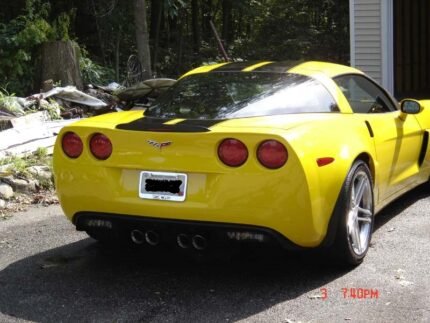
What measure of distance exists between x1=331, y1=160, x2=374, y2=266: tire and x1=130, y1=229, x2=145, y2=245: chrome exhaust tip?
4.00 ft

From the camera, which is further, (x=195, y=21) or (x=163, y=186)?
(x=195, y=21)

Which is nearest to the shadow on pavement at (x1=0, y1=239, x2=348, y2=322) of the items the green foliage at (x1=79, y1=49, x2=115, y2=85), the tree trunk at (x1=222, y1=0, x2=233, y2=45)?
the green foliage at (x1=79, y1=49, x2=115, y2=85)

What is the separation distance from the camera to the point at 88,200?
Result: 171 inches

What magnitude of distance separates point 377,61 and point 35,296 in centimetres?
932

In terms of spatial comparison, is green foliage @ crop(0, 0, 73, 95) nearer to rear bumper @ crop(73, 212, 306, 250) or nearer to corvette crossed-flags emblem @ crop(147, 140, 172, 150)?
rear bumper @ crop(73, 212, 306, 250)

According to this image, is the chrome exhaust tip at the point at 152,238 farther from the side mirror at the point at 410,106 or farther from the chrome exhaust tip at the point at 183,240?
the side mirror at the point at 410,106

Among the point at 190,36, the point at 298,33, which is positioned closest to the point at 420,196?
the point at 298,33

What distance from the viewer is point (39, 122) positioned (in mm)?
8586

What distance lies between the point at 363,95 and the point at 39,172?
11.9 feet

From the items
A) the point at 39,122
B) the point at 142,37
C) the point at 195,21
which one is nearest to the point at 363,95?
the point at 39,122

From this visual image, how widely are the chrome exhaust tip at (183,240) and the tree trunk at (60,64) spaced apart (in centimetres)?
819

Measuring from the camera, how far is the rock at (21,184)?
6887mm

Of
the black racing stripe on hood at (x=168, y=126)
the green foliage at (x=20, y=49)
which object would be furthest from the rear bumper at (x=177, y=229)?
the green foliage at (x=20, y=49)

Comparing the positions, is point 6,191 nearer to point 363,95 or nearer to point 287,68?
point 287,68
